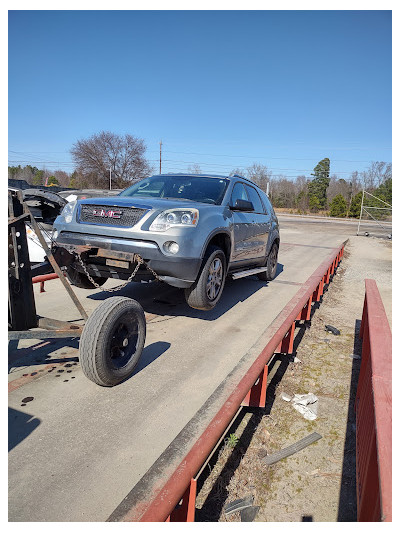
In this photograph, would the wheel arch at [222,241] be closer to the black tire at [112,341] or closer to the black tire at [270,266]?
the black tire at [112,341]

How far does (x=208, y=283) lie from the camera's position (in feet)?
14.0

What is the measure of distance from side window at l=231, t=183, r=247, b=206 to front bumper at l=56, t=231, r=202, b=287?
1.50 m

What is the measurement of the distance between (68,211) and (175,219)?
136 centimetres

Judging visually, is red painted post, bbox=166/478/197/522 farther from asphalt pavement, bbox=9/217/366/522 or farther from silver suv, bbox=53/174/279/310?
silver suv, bbox=53/174/279/310

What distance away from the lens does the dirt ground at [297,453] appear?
2.45m

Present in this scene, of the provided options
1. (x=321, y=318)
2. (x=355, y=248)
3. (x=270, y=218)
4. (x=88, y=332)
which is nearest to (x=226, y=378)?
(x=88, y=332)

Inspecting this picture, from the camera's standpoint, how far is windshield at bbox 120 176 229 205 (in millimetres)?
4805

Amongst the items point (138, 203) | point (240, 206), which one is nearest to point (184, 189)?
point (240, 206)

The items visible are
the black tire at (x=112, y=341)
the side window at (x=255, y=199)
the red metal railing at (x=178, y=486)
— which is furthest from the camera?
the side window at (x=255, y=199)

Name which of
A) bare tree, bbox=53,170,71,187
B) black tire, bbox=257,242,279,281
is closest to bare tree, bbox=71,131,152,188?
bare tree, bbox=53,170,71,187

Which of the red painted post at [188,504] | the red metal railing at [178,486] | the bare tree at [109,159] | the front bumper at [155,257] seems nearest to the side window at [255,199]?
the front bumper at [155,257]

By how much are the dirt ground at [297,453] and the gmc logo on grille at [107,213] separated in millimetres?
2364
